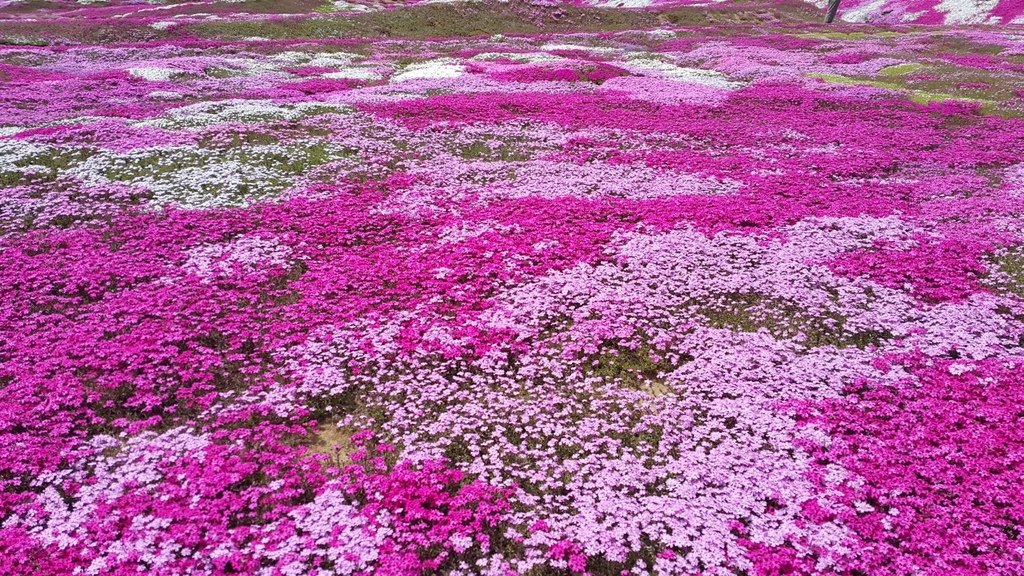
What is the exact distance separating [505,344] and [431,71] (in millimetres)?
39301

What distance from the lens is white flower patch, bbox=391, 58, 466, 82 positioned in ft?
145

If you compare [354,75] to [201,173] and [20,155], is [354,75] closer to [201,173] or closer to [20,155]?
[201,173]

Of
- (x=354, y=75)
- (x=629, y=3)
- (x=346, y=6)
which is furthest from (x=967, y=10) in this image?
(x=354, y=75)

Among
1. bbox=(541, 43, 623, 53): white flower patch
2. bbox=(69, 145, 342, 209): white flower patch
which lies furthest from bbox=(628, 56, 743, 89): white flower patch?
bbox=(69, 145, 342, 209): white flower patch

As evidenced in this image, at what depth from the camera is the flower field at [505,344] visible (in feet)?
26.7

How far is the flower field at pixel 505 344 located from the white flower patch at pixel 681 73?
13.6 m

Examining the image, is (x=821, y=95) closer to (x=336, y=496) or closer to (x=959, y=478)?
(x=959, y=478)

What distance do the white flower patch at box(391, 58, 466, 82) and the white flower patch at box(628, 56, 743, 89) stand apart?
1598 cm

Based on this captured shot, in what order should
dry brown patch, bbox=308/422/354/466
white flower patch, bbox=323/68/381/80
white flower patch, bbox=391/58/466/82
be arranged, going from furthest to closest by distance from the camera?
white flower patch, bbox=391/58/466/82 → white flower patch, bbox=323/68/381/80 → dry brown patch, bbox=308/422/354/466

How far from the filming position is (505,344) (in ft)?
42.0

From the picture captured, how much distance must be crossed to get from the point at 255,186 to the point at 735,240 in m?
18.4

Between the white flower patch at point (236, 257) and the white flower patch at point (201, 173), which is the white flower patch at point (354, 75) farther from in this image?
the white flower patch at point (236, 257)

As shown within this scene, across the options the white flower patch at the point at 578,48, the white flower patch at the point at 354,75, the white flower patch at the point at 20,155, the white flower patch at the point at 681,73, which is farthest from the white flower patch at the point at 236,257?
the white flower patch at the point at 578,48

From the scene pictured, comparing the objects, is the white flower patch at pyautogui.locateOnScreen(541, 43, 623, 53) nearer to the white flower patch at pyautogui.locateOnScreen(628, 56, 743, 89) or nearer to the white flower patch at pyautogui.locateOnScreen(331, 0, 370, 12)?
the white flower patch at pyautogui.locateOnScreen(628, 56, 743, 89)
